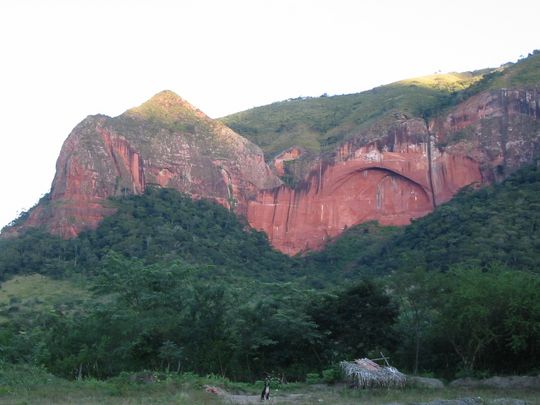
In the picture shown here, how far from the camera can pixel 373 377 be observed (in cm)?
2548

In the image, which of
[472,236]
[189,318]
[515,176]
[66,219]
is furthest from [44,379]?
[515,176]

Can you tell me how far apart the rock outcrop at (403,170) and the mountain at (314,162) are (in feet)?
0.31

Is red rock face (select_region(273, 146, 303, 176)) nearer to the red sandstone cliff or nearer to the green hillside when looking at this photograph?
the red sandstone cliff

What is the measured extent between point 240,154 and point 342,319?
1876 inches

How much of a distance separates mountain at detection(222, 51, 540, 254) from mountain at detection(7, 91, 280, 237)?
3578 millimetres

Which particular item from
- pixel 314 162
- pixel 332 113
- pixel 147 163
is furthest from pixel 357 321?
pixel 332 113

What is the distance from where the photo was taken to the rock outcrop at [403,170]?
72.1 meters

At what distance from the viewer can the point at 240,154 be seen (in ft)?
259

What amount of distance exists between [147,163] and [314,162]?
1608cm

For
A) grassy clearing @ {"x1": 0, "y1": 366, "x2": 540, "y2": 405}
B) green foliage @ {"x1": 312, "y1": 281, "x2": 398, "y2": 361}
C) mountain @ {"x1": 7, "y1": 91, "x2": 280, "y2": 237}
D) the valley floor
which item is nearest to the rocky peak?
mountain @ {"x1": 7, "y1": 91, "x2": 280, "y2": 237}

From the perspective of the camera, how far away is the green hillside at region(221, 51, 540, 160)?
7800 centimetres

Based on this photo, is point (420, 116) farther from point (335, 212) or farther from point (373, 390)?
point (373, 390)

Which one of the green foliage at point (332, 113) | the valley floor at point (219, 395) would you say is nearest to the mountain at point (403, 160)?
the green foliage at point (332, 113)

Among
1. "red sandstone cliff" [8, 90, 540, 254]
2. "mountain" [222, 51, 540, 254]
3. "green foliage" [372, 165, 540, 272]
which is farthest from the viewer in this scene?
"mountain" [222, 51, 540, 254]
